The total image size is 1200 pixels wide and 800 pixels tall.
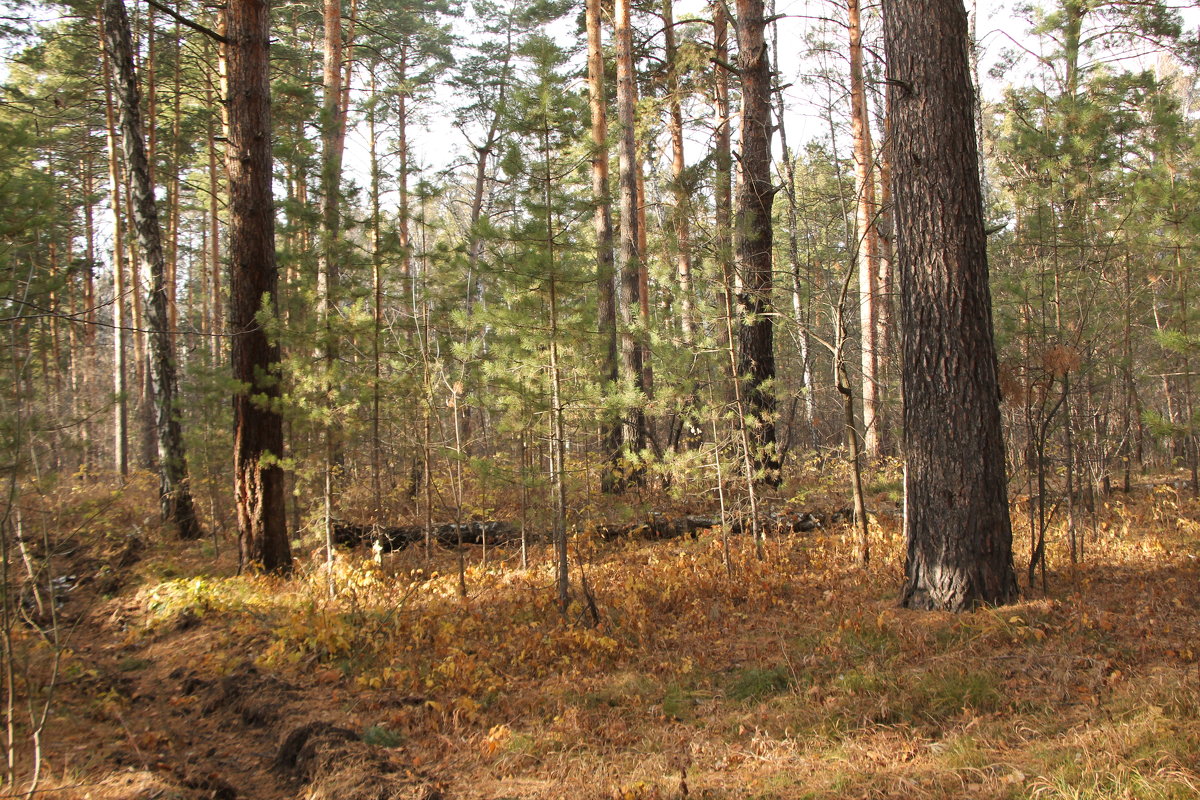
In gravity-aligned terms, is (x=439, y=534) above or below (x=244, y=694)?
above

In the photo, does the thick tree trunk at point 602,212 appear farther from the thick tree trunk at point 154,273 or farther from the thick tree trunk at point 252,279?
the thick tree trunk at point 154,273

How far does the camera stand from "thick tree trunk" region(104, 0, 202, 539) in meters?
10.5

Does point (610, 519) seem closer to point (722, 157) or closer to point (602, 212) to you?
point (602, 212)

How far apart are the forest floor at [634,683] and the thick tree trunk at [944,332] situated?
19.7 inches

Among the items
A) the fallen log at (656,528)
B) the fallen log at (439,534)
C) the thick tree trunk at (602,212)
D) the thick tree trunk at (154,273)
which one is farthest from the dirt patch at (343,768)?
the thick tree trunk at (154,273)

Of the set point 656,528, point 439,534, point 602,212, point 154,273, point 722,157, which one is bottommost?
point 656,528

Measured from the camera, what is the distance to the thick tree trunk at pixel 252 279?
8.17 m

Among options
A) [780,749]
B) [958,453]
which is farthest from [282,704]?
[958,453]

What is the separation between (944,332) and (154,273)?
35.3 ft

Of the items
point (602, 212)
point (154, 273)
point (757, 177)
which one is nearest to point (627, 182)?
point (602, 212)

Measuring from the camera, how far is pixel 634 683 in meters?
5.32

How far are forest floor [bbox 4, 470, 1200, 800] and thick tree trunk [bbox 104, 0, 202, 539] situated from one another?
2661mm

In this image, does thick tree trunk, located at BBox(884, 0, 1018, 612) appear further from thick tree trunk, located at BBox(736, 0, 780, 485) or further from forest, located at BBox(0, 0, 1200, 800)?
thick tree trunk, located at BBox(736, 0, 780, 485)

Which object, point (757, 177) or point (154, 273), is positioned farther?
point (154, 273)
